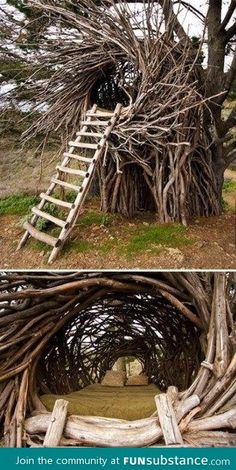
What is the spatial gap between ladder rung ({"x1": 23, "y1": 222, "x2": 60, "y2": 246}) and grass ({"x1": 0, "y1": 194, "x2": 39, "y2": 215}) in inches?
30.4

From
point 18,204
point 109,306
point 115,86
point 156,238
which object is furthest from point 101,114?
point 109,306

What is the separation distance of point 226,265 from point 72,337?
1508mm

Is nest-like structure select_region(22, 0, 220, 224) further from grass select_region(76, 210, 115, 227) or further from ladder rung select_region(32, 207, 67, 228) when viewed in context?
ladder rung select_region(32, 207, 67, 228)

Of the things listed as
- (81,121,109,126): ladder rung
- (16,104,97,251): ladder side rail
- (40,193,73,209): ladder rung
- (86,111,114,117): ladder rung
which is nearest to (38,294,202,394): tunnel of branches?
(40,193,73,209): ladder rung

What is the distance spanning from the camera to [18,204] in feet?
16.1

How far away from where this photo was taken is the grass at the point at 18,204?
15.7 feet

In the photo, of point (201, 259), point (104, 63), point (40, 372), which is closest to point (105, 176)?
point (104, 63)

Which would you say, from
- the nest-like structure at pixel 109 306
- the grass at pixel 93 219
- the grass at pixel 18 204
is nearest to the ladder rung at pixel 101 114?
the grass at pixel 93 219

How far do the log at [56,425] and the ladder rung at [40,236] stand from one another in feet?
6.57

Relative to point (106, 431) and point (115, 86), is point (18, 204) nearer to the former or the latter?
point (115, 86)

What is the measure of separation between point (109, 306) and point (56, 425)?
109 centimetres

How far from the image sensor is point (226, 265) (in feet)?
12.1

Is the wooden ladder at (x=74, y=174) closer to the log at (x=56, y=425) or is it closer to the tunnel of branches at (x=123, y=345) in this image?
the tunnel of branches at (x=123, y=345)

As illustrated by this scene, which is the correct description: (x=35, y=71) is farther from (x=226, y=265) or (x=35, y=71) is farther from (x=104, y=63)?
(x=226, y=265)
